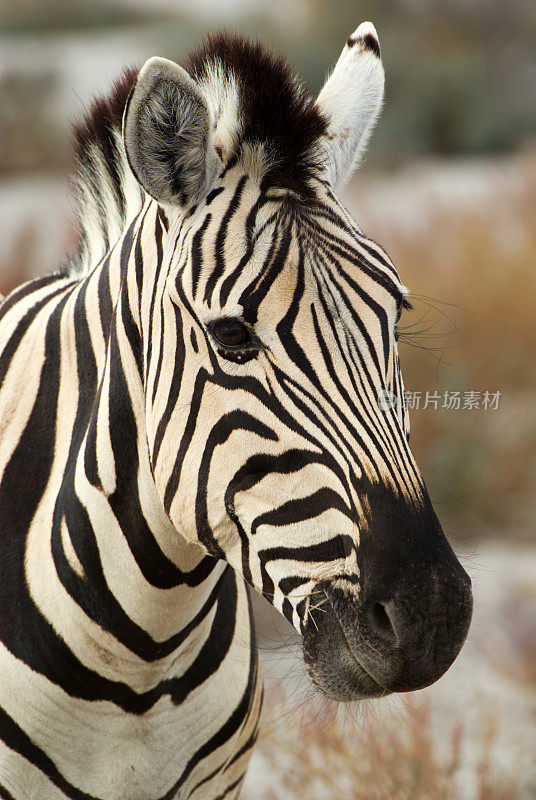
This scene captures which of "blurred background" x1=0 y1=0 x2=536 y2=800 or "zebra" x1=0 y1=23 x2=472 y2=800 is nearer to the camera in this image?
"zebra" x1=0 y1=23 x2=472 y2=800

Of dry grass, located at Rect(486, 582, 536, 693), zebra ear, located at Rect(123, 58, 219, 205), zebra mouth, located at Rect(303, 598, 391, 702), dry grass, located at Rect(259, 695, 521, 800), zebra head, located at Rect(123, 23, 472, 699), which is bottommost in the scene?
dry grass, located at Rect(486, 582, 536, 693)

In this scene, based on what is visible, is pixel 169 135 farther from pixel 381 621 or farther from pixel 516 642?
pixel 516 642

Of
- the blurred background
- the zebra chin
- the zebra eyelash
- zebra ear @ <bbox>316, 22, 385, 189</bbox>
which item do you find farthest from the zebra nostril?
zebra ear @ <bbox>316, 22, 385, 189</bbox>

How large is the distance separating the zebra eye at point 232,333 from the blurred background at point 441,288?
430 millimetres

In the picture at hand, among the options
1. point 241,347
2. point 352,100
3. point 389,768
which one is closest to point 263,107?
point 352,100

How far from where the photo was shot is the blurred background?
4500mm

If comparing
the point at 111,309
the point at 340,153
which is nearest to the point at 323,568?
the point at 111,309

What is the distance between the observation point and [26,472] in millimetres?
2129

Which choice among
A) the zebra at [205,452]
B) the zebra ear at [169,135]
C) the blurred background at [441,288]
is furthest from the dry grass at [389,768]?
the zebra ear at [169,135]

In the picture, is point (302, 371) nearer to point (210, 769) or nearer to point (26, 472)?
point (26, 472)

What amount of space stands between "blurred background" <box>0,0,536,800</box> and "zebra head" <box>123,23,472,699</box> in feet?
0.81

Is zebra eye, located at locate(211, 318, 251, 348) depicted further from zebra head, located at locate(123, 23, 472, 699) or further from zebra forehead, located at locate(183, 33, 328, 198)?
zebra forehead, located at locate(183, 33, 328, 198)

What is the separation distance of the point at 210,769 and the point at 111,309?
4.18 feet

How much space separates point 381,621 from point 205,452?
1.63ft
